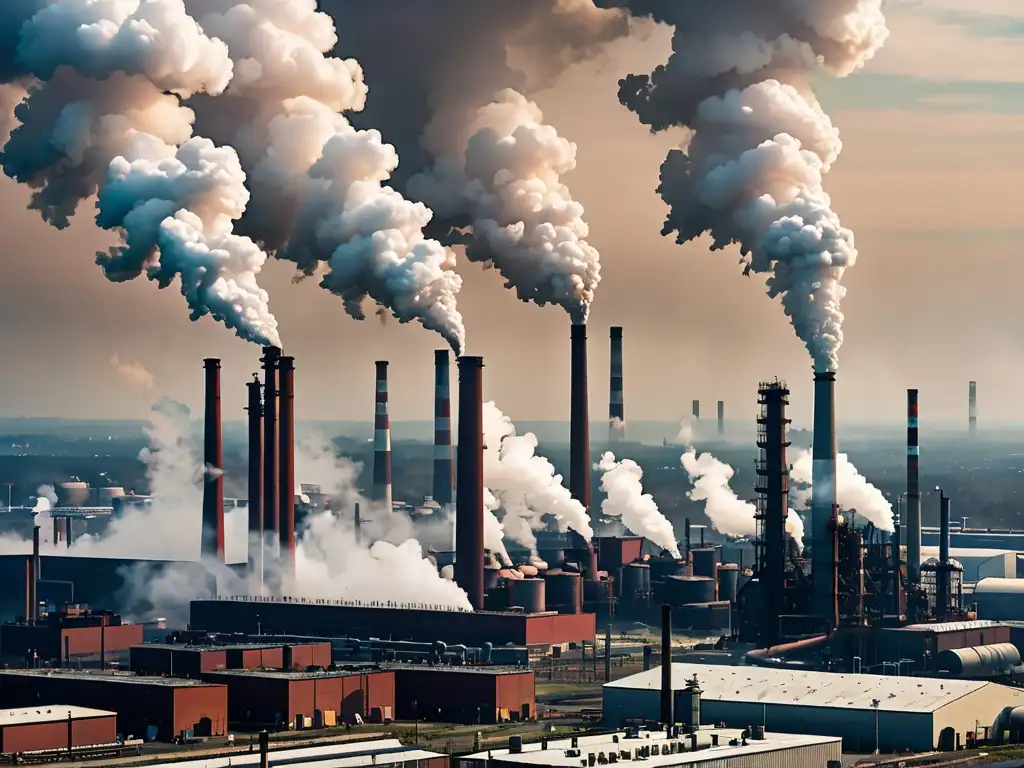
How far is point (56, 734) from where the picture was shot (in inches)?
2248

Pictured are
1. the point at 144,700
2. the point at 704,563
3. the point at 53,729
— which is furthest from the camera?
the point at 704,563

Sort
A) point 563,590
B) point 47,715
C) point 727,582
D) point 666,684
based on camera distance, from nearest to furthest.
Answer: point 666,684 < point 47,715 < point 563,590 < point 727,582

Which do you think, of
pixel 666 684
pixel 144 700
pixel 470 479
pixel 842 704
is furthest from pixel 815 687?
pixel 470 479

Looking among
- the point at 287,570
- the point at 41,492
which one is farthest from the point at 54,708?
the point at 41,492

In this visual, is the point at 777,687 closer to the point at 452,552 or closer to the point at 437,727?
the point at 437,727

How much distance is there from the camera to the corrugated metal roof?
2387 inches

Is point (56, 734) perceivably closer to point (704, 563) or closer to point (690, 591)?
point (690, 591)

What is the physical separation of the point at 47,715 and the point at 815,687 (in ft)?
67.1

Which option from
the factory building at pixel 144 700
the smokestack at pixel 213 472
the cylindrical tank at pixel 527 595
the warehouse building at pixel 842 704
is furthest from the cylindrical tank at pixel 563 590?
the factory building at pixel 144 700

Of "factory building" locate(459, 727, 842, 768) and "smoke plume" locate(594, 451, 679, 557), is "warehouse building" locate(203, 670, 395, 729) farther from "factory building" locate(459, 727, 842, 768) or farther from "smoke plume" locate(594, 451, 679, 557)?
"smoke plume" locate(594, 451, 679, 557)

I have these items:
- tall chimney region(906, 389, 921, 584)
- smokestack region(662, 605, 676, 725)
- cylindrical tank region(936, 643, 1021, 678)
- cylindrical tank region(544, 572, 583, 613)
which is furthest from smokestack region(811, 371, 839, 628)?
smokestack region(662, 605, 676, 725)

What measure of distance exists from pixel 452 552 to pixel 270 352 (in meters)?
13.9

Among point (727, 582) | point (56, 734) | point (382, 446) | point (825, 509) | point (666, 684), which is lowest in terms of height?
point (56, 734)

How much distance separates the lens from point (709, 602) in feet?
312
